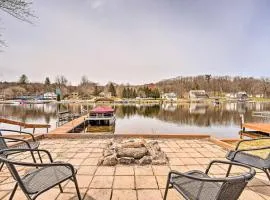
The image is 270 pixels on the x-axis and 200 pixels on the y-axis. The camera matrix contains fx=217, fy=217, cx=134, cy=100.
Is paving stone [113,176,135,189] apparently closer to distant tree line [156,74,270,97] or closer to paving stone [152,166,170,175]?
paving stone [152,166,170,175]

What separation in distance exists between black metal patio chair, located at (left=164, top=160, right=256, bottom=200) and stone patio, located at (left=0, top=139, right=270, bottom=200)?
2.00 ft

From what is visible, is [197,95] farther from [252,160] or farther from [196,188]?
[196,188]

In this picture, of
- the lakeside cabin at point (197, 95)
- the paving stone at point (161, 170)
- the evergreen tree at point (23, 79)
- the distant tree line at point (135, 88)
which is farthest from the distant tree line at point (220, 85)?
the paving stone at point (161, 170)

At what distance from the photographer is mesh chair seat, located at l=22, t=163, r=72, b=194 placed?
1.72 meters

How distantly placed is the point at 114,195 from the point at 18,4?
415 centimetres

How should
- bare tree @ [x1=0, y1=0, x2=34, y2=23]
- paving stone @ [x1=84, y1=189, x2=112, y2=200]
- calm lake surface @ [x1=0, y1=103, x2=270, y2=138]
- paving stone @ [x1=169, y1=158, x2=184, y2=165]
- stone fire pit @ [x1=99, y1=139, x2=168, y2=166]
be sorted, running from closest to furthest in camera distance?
paving stone @ [x1=84, y1=189, x2=112, y2=200] → stone fire pit @ [x1=99, y1=139, x2=168, y2=166] → paving stone @ [x1=169, y1=158, x2=184, y2=165] → bare tree @ [x1=0, y1=0, x2=34, y2=23] → calm lake surface @ [x1=0, y1=103, x2=270, y2=138]

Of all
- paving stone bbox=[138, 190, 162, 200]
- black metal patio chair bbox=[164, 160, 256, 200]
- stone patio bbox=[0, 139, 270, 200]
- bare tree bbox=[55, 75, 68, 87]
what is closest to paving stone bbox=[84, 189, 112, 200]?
stone patio bbox=[0, 139, 270, 200]

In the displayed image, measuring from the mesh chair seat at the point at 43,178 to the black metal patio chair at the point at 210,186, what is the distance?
96 cm

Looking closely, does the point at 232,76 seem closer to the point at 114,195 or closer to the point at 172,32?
the point at 172,32

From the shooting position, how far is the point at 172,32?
11.5 meters

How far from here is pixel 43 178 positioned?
190 cm

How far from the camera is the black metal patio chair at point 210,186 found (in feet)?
4.33

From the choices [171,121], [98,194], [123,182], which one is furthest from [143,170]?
[171,121]

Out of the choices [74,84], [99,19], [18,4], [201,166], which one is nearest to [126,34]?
[99,19]
